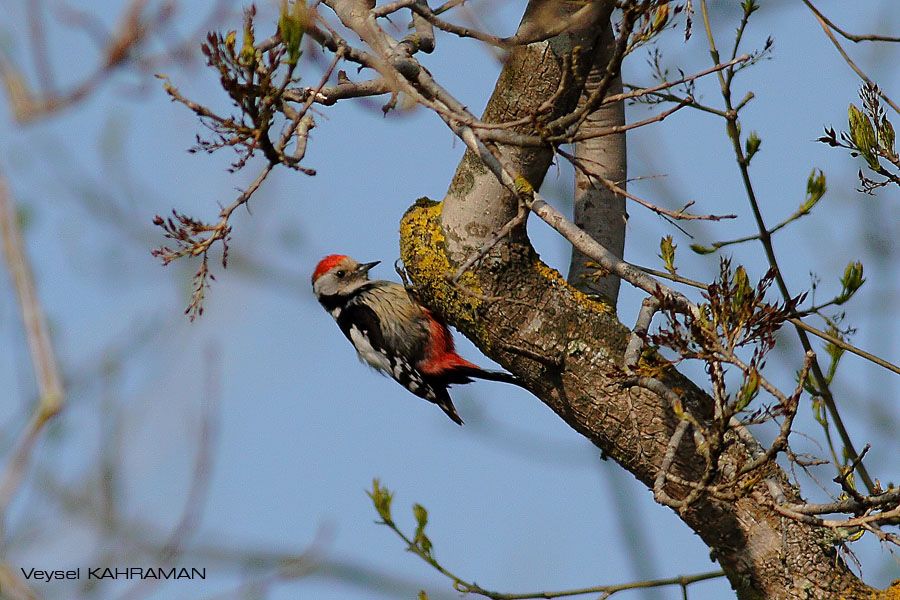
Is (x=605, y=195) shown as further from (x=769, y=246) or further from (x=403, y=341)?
(x=403, y=341)

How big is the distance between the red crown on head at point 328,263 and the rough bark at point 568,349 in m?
2.16

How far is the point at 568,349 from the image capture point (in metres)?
3.51

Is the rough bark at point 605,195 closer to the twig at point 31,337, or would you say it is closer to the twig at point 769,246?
the twig at point 769,246

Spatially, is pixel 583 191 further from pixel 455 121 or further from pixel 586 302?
pixel 455 121

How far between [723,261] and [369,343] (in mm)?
3260

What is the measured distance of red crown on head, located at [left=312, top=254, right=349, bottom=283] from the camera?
592 centimetres

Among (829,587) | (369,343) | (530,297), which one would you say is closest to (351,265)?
(369,343)

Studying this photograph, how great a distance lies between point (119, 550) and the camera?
9.99ft

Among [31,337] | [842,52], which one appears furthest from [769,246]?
[31,337]

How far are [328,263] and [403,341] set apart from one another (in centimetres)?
74

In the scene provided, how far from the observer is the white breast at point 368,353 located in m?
5.67

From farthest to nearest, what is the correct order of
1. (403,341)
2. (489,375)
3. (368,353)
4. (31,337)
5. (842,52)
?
(368,353) → (403,341) → (489,375) → (842,52) → (31,337)

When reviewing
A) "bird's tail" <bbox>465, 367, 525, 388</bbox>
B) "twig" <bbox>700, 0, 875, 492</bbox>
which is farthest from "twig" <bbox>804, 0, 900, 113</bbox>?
"bird's tail" <bbox>465, 367, 525, 388</bbox>

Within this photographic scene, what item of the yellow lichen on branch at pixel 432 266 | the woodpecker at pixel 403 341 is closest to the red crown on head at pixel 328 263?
the woodpecker at pixel 403 341
